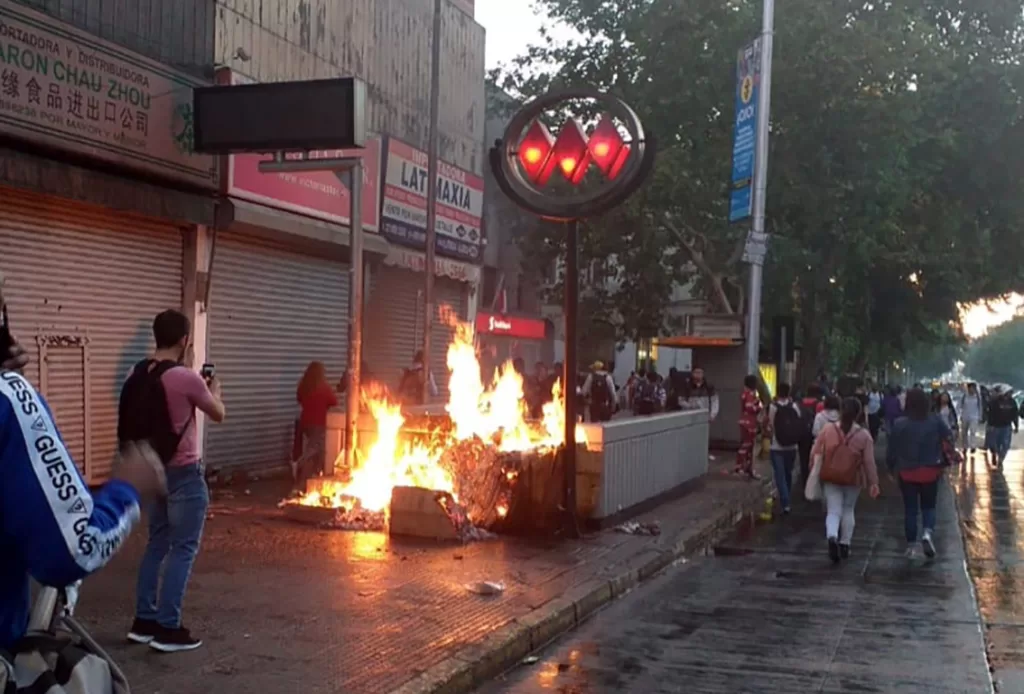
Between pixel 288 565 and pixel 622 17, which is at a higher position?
pixel 622 17

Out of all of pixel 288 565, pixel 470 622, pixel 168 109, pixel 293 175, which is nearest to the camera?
pixel 470 622

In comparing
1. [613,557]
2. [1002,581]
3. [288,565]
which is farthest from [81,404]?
[1002,581]

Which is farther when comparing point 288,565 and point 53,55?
point 53,55

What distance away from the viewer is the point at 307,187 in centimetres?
1586

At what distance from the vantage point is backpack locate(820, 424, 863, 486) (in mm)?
11555

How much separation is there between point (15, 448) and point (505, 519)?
9.08 m

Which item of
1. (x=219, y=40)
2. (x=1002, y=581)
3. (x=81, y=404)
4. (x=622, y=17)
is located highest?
(x=622, y=17)

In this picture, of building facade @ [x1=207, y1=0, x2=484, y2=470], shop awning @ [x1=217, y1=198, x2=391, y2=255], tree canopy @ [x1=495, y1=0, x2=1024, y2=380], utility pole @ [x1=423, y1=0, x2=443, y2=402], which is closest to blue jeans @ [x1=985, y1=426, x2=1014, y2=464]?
tree canopy @ [x1=495, y1=0, x2=1024, y2=380]

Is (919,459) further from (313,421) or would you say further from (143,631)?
(143,631)

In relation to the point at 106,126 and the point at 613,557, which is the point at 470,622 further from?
the point at 106,126

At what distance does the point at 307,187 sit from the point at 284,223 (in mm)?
1016

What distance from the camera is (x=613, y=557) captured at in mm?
10508

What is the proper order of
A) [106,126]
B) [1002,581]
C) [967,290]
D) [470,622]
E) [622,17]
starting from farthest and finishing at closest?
1. [967,290]
2. [622,17]
3. [106,126]
4. [1002,581]
5. [470,622]

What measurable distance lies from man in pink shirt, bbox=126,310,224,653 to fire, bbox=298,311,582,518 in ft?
15.8
